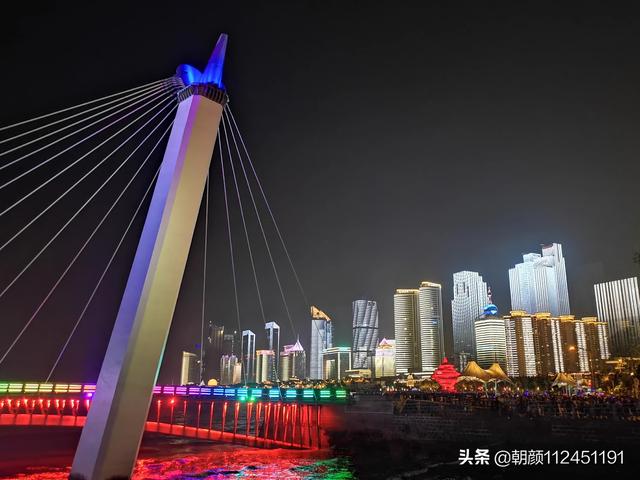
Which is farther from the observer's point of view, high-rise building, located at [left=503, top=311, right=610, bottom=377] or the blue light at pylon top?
high-rise building, located at [left=503, top=311, right=610, bottom=377]

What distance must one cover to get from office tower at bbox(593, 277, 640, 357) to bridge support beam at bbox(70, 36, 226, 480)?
18114 centimetres

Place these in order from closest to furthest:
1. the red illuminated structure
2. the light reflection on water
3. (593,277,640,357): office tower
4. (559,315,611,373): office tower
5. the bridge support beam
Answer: the bridge support beam → the light reflection on water → the red illuminated structure → (559,315,611,373): office tower → (593,277,640,357): office tower

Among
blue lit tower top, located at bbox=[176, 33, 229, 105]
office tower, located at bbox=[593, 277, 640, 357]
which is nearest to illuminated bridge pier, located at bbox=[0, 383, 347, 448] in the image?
blue lit tower top, located at bbox=[176, 33, 229, 105]

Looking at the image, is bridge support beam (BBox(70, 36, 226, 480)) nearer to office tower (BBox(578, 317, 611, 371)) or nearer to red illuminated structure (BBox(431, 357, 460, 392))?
red illuminated structure (BBox(431, 357, 460, 392))

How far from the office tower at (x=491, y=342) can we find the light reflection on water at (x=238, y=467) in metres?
136

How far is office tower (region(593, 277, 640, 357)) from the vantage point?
17050cm

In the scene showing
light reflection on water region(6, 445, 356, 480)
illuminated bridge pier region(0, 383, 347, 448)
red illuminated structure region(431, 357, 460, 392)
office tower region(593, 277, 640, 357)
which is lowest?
light reflection on water region(6, 445, 356, 480)

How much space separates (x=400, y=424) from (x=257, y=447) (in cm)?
1129

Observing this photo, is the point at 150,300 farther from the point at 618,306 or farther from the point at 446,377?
the point at 618,306

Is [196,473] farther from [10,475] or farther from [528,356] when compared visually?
[528,356]

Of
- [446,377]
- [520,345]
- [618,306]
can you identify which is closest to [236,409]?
[446,377]

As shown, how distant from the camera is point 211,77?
52.4 feet

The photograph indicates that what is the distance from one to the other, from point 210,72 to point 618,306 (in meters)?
202

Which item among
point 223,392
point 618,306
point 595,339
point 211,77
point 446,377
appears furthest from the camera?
point 618,306
